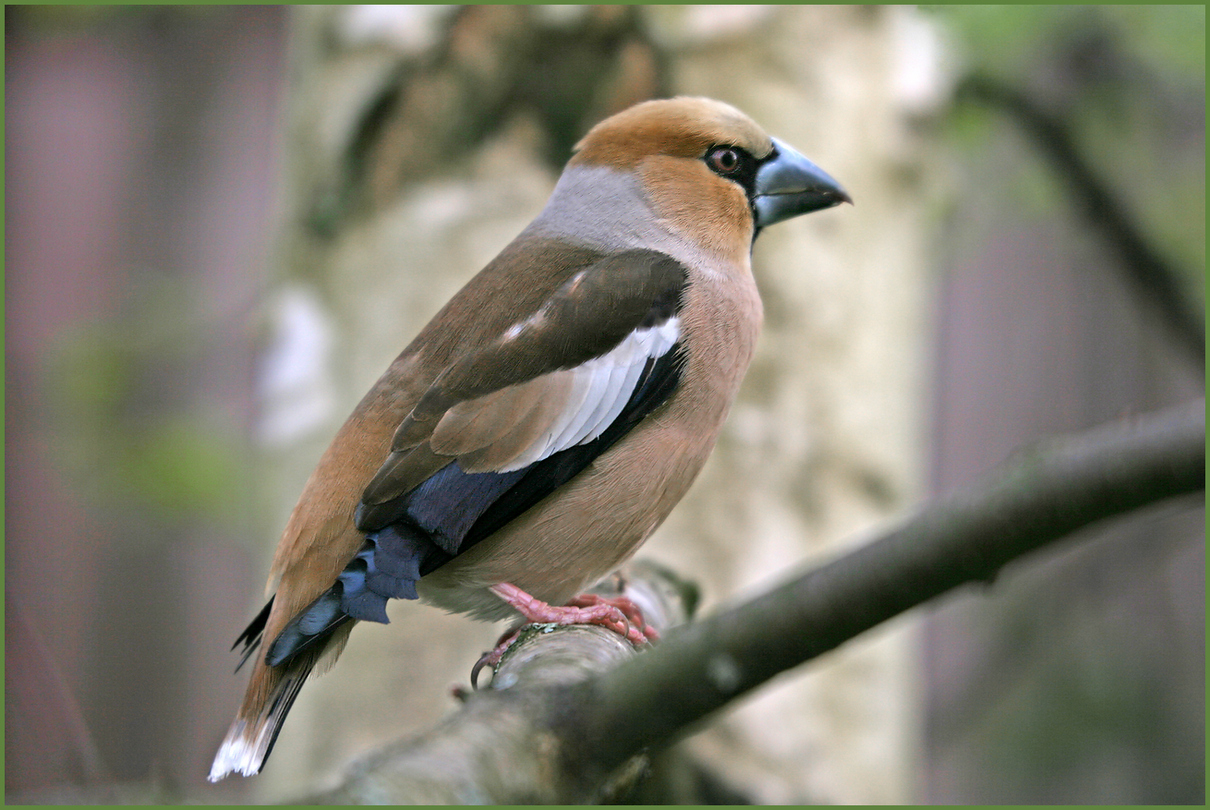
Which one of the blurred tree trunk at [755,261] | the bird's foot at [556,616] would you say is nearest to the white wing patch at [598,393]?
the bird's foot at [556,616]

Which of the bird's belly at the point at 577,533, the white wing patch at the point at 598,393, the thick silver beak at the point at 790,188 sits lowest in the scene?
the bird's belly at the point at 577,533

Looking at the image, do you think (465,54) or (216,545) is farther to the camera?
(216,545)

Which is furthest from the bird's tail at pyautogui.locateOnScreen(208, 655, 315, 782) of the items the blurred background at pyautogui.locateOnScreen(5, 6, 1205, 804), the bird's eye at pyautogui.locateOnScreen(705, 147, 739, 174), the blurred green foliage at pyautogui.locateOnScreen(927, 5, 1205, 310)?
the blurred green foliage at pyautogui.locateOnScreen(927, 5, 1205, 310)

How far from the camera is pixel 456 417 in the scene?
1.83 m

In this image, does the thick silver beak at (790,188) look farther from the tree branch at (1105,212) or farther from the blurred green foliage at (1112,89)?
the tree branch at (1105,212)

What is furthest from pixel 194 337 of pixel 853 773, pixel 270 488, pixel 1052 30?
pixel 1052 30

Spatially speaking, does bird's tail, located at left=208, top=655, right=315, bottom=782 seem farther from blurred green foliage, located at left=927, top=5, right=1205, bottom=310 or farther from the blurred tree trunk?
blurred green foliage, located at left=927, top=5, right=1205, bottom=310

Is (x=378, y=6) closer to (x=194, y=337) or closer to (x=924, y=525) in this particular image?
(x=194, y=337)

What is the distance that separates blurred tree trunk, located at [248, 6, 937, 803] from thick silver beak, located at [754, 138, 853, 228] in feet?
3.16

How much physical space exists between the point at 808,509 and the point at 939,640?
394cm

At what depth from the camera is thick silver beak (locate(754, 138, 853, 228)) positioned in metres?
2.34

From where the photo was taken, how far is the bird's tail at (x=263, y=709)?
1697 millimetres

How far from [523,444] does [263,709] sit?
1.97 feet

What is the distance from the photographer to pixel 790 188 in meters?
2.38
